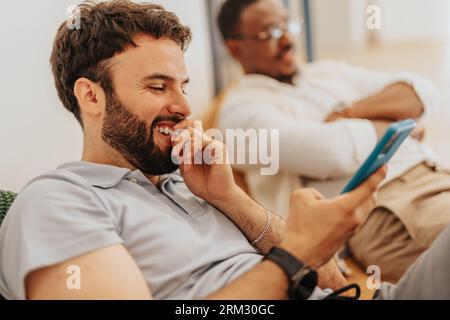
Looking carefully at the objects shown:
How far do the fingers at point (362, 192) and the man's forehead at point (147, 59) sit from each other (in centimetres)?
43

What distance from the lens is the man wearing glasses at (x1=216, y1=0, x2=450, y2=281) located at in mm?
1525

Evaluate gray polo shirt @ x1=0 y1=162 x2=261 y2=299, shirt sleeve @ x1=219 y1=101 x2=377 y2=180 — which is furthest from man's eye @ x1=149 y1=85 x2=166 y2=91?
shirt sleeve @ x1=219 y1=101 x2=377 y2=180

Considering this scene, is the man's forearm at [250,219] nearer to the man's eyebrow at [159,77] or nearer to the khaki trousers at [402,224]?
the man's eyebrow at [159,77]

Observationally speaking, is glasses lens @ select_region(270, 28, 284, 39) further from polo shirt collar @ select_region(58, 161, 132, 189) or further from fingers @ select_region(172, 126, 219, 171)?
polo shirt collar @ select_region(58, 161, 132, 189)

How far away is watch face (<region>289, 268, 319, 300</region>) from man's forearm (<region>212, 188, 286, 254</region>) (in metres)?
0.27

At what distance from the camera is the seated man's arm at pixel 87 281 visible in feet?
2.84

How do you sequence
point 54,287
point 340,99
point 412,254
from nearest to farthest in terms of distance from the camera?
point 54,287, point 412,254, point 340,99

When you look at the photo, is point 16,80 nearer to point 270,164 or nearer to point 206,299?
point 206,299

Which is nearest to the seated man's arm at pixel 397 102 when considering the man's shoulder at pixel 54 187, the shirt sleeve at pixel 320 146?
the shirt sleeve at pixel 320 146

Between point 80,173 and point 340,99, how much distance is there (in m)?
1.22

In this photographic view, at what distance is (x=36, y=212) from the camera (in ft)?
3.02

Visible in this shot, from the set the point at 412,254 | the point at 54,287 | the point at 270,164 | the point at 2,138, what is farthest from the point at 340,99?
the point at 54,287

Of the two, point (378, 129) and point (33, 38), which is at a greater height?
point (33, 38)

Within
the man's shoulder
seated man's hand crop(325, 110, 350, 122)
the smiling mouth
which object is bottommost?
seated man's hand crop(325, 110, 350, 122)
